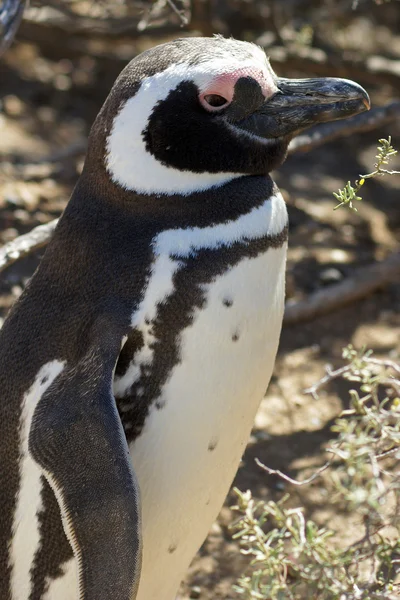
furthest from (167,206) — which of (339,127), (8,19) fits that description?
(339,127)

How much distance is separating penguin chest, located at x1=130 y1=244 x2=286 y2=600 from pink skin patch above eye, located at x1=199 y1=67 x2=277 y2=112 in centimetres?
31

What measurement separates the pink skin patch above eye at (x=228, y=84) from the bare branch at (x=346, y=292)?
64.0 inches

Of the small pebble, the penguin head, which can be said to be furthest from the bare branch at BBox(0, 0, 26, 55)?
the small pebble

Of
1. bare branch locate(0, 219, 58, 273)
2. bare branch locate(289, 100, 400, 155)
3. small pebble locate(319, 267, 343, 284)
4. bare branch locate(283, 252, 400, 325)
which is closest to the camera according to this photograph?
bare branch locate(0, 219, 58, 273)

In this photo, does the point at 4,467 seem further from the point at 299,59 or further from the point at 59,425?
the point at 299,59

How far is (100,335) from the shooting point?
5.88 feet

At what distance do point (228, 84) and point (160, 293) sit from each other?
42 centimetres

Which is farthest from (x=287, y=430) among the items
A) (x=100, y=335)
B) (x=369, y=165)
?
(x=369, y=165)

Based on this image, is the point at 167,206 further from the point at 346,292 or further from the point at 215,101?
the point at 346,292

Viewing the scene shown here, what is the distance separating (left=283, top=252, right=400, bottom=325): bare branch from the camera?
3.50m

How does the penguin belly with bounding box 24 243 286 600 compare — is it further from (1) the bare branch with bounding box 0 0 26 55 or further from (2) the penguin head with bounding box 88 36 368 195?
(1) the bare branch with bounding box 0 0 26 55

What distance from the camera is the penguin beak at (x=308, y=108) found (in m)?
1.91

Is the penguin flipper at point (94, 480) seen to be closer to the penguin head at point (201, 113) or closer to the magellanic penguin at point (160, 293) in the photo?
the magellanic penguin at point (160, 293)

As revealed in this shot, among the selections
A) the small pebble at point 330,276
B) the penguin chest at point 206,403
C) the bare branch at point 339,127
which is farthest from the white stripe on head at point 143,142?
the small pebble at point 330,276
